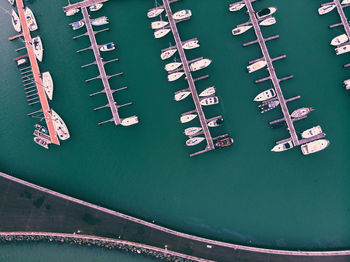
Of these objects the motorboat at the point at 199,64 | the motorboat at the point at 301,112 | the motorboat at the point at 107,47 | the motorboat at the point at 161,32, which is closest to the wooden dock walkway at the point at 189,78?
the motorboat at the point at 199,64

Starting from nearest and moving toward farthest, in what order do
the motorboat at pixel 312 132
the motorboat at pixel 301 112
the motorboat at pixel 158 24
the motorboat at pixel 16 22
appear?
the motorboat at pixel 312 132 → the motorboat at pixel 301 112 → the motorboat at pixel 158 24 → the motorboat at pixel 16 22

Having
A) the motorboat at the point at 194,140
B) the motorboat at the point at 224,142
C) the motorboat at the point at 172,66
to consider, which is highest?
the motorboat at the point at 172,66

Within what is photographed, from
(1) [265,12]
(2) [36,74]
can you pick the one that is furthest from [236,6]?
(2) [36,74]

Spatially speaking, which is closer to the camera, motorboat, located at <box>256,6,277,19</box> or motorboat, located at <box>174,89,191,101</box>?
motorboat, located at <box>256,6,277,19</box>

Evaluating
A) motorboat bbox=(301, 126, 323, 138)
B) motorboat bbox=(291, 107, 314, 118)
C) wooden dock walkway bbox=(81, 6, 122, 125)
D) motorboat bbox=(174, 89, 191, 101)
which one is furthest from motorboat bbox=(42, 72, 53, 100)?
motorboat bbox=(301, 126, 323, 138)

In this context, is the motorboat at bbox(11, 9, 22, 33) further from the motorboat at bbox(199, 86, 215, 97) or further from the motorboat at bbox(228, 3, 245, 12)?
the motorboat at bbox(228, 3, 245, 12)

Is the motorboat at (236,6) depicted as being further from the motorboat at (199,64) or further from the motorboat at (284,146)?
the motorboat at (284,146)

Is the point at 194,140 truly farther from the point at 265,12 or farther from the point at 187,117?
the point at 265,12
